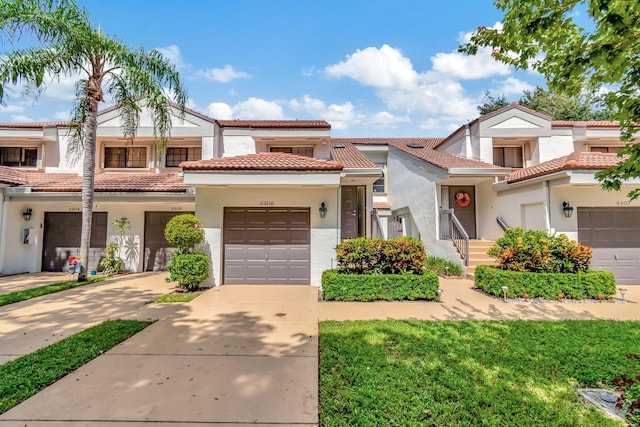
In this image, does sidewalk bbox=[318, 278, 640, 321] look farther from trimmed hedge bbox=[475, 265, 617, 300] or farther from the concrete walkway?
the concrete walkway

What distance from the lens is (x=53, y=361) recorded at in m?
4.34

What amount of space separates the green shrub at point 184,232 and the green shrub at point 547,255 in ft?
32.5

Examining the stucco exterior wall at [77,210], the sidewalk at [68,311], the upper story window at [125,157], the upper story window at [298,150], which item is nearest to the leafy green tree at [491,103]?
the upper story window at [298,150]

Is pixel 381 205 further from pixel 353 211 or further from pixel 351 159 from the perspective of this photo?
pixel 351 159

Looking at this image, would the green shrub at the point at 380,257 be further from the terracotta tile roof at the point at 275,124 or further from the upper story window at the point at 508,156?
the upper story window at the point at 508,156

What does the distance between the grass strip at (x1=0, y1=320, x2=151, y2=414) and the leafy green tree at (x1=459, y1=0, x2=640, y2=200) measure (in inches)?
302

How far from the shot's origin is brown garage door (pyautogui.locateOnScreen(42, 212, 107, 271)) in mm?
12867

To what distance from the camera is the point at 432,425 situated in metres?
3.03

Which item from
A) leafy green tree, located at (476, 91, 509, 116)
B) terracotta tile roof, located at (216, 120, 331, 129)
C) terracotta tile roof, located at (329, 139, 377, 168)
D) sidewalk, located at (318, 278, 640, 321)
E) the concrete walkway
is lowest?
the concrete walkway

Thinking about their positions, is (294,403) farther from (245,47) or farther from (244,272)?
(245,47)

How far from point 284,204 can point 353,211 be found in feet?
15.2

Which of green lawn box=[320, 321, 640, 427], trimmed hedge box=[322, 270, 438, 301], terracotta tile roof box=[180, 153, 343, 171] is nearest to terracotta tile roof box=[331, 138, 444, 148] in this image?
terracotta tile roof box=[180, 153, 343, 171]

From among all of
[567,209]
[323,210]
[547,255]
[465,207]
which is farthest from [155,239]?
[567,209]

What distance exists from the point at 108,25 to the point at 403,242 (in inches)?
499
